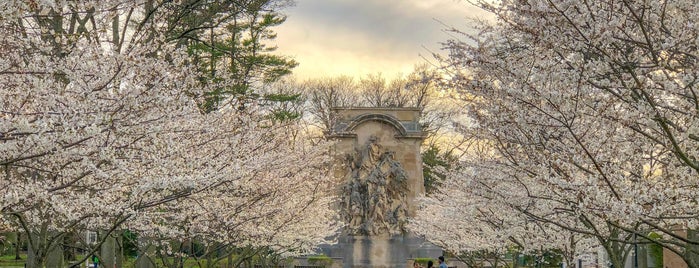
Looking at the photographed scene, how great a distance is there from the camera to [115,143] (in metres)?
6.75

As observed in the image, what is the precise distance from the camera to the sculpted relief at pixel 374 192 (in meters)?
31.5

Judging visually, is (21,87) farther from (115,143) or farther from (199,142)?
(199,142)

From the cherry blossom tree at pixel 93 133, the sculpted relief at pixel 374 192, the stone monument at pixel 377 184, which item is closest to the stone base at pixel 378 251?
the stone monument at pixel 377 184

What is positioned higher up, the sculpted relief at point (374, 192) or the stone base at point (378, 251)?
the sculpted relief at point (374, 192)

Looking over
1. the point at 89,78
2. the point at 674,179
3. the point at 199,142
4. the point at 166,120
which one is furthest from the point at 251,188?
the point at 674,179

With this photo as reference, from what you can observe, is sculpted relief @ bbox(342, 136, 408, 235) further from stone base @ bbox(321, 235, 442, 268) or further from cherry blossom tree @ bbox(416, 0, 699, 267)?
cherry blossom tree @ bbox(416, 0, 699, 267)

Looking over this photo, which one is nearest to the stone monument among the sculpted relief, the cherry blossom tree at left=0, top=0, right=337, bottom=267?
the sculpted relief

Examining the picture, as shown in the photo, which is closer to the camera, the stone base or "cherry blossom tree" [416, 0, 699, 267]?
"cherry blossom tree" [416, 0, 699, 267]

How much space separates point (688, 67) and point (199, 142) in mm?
7170

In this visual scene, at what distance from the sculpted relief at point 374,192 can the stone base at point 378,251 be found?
338 millimetres

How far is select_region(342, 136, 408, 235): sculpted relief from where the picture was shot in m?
31.5

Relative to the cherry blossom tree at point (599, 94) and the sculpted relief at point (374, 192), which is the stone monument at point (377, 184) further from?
the cherry blossom tree at point (599, 94)

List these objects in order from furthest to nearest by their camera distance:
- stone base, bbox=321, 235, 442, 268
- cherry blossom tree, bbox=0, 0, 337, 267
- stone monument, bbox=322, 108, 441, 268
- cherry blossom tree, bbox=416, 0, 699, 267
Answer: stone monument, bbox=322, 108, 441, 268 → stone base, bbox=321, 235, 442, 268 → cherry blossom tree, bbox=0, 0, 337, 267 → cherry blossom tree, bbox=416, 0, 699, 267

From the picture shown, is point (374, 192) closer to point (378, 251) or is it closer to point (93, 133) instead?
point (378, 251)
